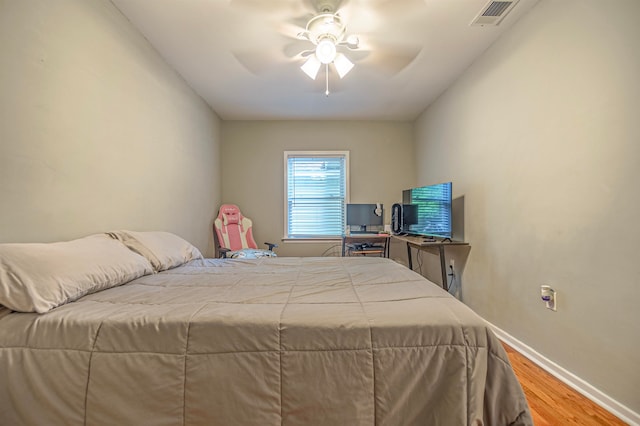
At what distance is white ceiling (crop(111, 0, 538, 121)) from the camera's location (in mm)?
2002

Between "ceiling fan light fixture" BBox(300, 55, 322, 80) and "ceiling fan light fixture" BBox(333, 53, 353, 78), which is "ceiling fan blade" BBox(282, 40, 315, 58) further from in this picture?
"ceiling fan light fixture" BBox(333, 53, 353, 78)

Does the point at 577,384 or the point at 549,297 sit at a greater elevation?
the point at 549,297

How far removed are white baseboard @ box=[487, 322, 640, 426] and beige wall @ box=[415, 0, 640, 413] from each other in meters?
0.03

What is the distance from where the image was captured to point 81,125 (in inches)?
67.6

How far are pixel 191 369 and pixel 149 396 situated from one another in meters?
0.17

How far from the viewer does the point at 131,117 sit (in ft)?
7.09

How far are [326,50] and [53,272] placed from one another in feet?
6.90

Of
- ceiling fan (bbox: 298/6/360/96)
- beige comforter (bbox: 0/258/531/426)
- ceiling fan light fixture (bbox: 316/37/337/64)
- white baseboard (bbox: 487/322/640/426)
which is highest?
ceiling fan (bbox: 298/6/360/96)

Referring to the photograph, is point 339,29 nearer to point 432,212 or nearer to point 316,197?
point 432,212

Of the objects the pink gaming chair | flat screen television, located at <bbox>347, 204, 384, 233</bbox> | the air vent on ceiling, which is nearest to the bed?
the air vent on ceiling

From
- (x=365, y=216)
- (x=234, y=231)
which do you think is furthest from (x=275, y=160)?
(x=365, y=216)

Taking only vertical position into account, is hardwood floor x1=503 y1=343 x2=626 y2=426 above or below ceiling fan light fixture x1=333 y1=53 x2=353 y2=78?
below

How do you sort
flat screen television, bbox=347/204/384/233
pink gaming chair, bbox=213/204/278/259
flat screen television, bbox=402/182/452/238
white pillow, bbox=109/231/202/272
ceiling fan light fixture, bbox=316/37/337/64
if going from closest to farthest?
white pillow, bbox=109/231/202/272, ceiling fan light fixture, bbox=316/37/337/64, flat screen television, bbox=402/182/452/238, pink gaming chair, bbox=213/204/278/259, flat screen television, bbox=347/204/384/233

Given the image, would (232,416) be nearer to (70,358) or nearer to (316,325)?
(316,325)
